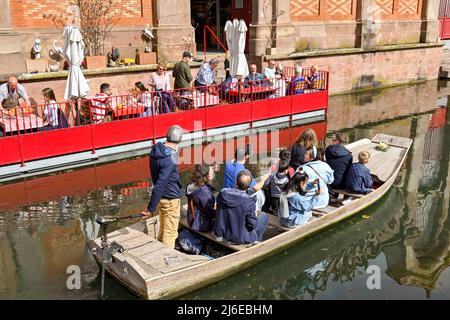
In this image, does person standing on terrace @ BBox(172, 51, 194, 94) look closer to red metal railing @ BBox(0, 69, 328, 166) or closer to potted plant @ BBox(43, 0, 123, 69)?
red metal railing @ BBox(0, 69, 328, 166)

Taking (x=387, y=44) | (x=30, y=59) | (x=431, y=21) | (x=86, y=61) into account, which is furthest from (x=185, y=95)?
(x=431, y=21)

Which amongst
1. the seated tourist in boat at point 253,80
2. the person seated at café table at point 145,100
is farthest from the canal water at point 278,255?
the seated tourist in boat at point 253,80

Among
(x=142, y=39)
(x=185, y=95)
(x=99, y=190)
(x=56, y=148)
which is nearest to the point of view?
(x=99, y=190)

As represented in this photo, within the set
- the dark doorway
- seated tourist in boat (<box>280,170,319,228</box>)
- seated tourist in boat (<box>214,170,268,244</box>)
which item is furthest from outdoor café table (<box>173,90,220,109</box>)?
the dark doorway

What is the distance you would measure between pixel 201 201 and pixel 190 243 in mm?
641

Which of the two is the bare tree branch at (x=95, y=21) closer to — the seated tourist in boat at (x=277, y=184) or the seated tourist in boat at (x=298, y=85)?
the seated tourist in boat at (x=298, y=85)

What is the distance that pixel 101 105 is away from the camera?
12430 millimetres

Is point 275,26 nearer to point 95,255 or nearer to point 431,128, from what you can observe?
point 431,128

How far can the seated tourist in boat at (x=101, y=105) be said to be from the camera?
40.0ft

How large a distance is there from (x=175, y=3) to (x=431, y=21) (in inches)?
564

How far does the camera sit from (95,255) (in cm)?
660

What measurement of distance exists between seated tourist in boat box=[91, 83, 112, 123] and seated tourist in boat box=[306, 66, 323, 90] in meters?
7.02

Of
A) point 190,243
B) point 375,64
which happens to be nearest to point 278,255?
point 190,243

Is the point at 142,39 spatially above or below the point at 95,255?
above
